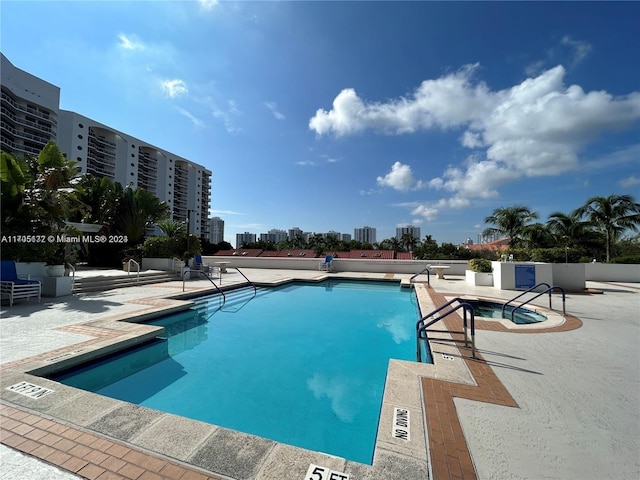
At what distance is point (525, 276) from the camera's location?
35.3 feet

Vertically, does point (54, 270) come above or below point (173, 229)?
below

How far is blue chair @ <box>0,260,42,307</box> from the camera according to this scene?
700 centimetres

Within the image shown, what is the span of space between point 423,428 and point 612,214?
23.3 metres

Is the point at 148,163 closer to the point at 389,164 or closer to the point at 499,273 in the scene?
the point at 389,164

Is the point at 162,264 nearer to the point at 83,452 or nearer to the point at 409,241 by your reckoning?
the point at 83,452

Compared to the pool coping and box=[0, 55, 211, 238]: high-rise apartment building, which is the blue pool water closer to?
A: the pool coping

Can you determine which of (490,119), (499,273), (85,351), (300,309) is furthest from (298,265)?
(85,351)

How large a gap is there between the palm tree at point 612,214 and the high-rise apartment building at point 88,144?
111 feet

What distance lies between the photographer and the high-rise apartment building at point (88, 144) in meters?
43.4

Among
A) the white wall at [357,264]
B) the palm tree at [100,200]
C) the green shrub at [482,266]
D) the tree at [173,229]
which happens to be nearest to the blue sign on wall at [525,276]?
the green shrub at [482,266]

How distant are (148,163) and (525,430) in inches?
3216

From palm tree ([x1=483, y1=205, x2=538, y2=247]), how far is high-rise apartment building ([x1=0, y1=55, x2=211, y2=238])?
2913cm

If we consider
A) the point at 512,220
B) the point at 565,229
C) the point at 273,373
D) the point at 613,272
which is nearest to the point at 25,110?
the point at 273,373

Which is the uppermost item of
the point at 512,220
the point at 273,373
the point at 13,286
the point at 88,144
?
the point at 88,144
